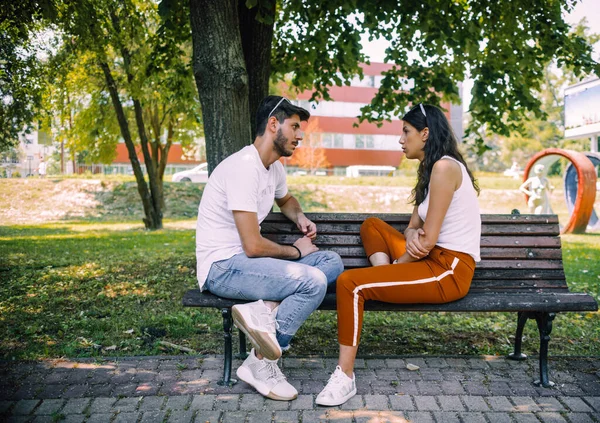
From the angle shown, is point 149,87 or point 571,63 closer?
point 571,63

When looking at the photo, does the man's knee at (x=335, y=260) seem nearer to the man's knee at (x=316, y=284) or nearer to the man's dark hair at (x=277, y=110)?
the man's knee at (x=316, y=284)

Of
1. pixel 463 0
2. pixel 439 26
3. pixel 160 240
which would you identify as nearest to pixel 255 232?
pixel 439 26

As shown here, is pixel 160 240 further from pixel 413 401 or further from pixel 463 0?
pixel 413 401

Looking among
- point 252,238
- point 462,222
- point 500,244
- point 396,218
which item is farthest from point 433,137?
point 252,238

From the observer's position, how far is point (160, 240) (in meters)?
13.3

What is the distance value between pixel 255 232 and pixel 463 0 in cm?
725

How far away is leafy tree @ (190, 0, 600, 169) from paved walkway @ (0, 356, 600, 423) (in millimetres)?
2242

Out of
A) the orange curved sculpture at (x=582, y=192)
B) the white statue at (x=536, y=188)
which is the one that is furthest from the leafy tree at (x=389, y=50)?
the white statue at (x=536, y=188)

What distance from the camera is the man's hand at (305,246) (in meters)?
4.39

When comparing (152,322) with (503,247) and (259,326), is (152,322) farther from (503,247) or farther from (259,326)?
(503,247)

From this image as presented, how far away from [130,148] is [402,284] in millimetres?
13118

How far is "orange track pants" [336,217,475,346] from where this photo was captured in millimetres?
3836

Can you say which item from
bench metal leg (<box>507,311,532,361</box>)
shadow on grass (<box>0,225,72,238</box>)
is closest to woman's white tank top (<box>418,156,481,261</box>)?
bench metal leg (<box>507,311,532,361</box>)

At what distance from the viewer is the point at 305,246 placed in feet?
14.5
